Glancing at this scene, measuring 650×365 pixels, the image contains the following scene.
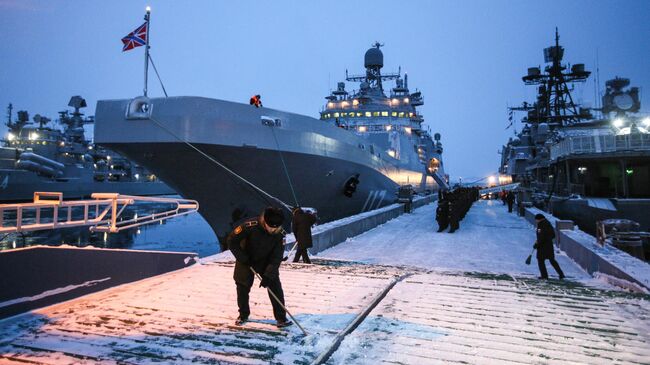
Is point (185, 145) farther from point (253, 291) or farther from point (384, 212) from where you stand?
→ point (384, 212)

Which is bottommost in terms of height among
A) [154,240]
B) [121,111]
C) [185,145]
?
[154,240]

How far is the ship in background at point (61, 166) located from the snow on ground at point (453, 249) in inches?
1860

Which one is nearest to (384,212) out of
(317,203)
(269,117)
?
(317,203)

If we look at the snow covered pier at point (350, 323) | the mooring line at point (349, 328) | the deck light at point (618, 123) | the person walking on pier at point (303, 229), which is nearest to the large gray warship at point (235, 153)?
the person walking on pier at point (303, 229)

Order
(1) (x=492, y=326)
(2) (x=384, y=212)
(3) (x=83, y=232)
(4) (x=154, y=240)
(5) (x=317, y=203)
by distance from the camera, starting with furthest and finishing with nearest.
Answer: (3) (x=83, y=232)
(4) (x=154, y=240)
(2) (x=384, y=212)
(5) (x=317, y=203)
(1) (x=492, y=326)

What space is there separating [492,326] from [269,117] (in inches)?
459

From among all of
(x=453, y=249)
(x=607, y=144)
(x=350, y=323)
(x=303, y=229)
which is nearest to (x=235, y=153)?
(x=303, y=229)

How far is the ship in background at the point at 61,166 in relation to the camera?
150 ft

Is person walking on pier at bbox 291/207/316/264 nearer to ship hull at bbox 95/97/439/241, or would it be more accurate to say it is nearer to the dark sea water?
ship hull at bbox 95/97/439/241

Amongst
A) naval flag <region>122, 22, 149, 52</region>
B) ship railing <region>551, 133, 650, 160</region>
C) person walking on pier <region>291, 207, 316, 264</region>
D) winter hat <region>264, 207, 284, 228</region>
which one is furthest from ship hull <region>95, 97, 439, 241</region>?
ship railing <region>551, 133, 650, 160</region>

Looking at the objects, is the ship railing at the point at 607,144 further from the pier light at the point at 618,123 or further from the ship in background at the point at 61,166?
the ship in background at the point at 61,166

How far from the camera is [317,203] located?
59.5ft

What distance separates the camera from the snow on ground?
32.6 feet

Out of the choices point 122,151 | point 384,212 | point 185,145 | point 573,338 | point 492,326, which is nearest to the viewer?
point 573,338
